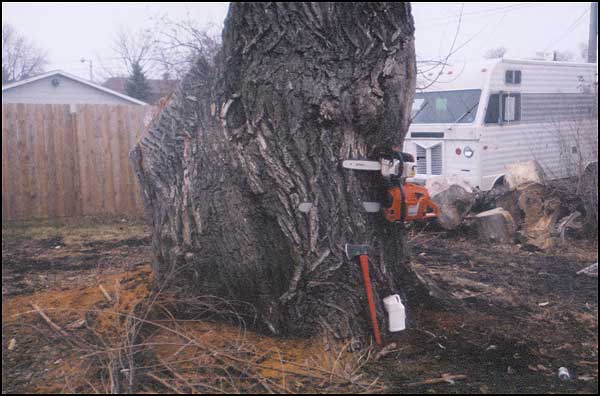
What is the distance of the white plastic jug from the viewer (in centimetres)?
435

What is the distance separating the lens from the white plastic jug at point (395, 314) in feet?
14.3

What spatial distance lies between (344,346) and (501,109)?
800 cm

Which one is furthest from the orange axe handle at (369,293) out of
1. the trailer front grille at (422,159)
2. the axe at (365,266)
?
the trailer front grille at (422,159)

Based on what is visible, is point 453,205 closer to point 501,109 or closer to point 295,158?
point 501,109

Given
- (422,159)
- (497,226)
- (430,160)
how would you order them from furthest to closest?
(422,159)
(430,160)
(497,226)

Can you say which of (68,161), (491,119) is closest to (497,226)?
(491,119)

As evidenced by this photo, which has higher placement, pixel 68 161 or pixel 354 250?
pixel 68 161

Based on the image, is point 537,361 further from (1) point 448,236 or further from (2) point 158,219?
(1) point 448,236

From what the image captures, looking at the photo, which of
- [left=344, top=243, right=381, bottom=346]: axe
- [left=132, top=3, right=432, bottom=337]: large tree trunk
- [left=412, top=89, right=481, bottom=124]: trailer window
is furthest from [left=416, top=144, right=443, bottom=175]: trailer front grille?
[left=344, top=243, right=381, bottom=346]: axe

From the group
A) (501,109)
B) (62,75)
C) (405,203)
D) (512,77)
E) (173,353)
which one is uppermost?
(62,75)

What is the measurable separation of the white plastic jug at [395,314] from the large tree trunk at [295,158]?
0.20 feet

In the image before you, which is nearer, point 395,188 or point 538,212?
point 395,188

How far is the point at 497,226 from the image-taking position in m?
8.39

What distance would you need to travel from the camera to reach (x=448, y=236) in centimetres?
884
